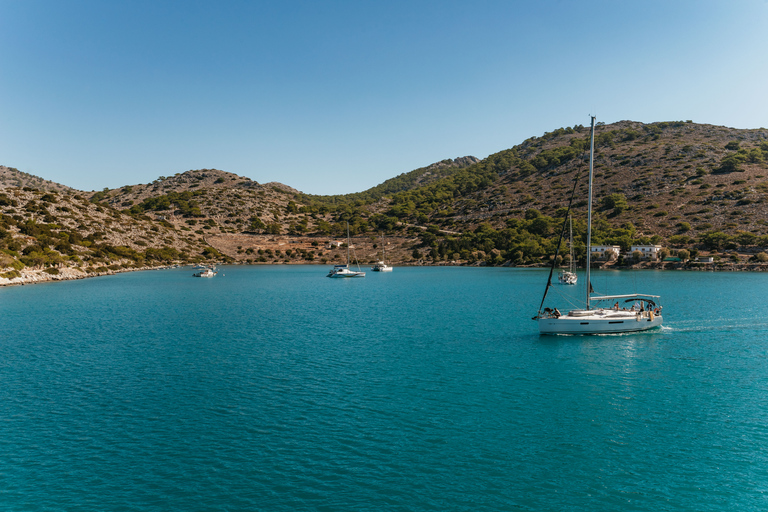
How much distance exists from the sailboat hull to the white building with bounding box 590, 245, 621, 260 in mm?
120920

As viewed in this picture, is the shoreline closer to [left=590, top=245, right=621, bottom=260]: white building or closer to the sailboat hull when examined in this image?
[left=590, top=245, right=621, bottom=260]: white building

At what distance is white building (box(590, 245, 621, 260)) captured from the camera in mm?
160625

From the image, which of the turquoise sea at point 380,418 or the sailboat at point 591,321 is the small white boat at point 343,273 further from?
the sailboat at point 591,321

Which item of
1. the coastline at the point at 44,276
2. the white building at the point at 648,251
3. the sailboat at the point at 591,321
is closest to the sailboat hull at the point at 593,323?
the sailboat at the point at 591,321

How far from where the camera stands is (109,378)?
1294 inches

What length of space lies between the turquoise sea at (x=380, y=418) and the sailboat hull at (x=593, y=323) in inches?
46.6

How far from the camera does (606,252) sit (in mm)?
161125

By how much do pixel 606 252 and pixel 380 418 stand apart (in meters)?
156

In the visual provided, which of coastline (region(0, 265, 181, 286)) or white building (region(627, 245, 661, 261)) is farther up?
white building (region(627, 245, 661, 261))

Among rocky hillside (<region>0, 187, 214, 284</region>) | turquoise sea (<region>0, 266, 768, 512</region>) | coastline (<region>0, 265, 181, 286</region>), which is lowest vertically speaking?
turquoise sea (<region>0, 266, 768, 512</region>)

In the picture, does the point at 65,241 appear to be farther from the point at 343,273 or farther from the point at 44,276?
the point at 343,273

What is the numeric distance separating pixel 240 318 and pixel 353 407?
125ft

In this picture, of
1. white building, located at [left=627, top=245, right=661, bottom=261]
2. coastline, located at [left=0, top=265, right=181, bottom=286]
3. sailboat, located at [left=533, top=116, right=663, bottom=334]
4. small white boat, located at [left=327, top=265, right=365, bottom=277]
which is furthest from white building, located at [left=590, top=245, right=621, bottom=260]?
coastline, located at [left=0, top=265, right=181, bottom=286]

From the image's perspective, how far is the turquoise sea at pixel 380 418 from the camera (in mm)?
18219
